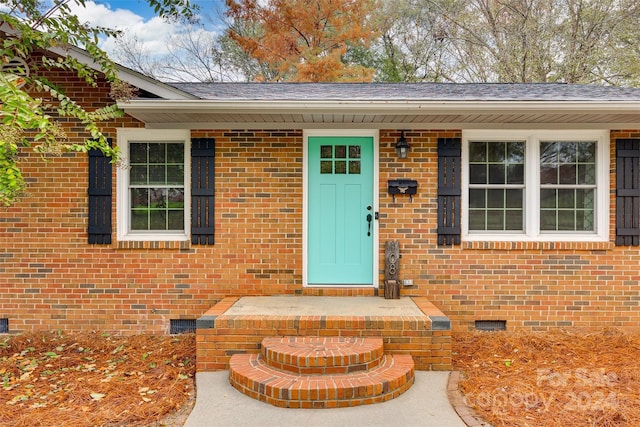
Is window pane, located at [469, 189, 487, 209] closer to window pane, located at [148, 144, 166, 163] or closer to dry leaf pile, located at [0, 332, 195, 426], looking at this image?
dry leaf pile, located at [0, 332, 195, 426]

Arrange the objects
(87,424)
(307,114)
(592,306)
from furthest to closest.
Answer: (592,306)
(307,114)
(87,424)

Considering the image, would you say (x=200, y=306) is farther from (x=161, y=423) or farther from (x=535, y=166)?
(x=535, y=166)

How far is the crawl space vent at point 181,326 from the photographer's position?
16.1ft

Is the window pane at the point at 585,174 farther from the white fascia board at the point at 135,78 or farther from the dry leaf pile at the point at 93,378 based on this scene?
the dry leaf pile at the point at 93,378

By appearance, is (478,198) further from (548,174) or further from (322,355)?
(322,355)

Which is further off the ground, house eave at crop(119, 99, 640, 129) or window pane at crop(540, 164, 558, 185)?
house eave at crop(119, 99, 640, 129)

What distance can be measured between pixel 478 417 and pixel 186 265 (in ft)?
11.4

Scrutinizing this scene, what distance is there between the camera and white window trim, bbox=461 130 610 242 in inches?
191

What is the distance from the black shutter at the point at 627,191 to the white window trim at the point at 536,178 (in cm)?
12

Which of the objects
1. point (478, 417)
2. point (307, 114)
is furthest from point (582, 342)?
point (307, 114)

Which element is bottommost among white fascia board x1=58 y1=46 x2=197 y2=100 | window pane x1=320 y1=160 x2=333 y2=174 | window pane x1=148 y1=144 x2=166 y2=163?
window pane x1=320 y1=160 x2=333 y2=174

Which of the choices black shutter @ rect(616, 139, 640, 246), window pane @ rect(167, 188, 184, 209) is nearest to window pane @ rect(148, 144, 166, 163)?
window pane @ rect(167, 188, 184, 209)

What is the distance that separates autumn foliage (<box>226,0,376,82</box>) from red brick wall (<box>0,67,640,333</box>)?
906cm

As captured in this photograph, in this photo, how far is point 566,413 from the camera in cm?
296
